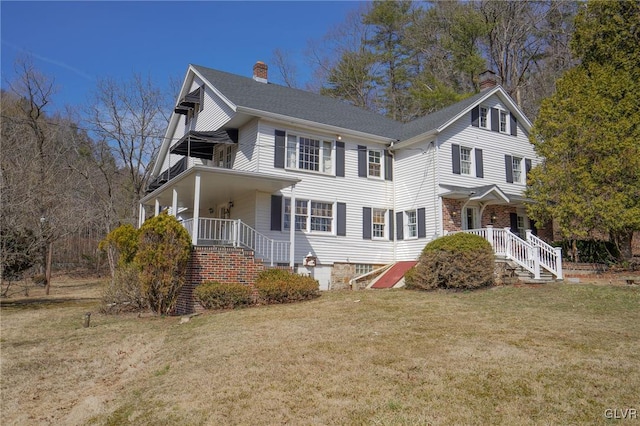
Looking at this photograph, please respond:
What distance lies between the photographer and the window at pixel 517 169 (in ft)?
69.7

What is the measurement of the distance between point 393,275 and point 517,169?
28.3ft

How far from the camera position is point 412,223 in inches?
749

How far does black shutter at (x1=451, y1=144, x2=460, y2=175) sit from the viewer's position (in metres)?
18.8

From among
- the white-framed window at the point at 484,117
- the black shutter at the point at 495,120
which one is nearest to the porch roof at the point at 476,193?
the white-framed window at the point at 484,117

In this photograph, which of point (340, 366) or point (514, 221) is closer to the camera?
point (340, 366)

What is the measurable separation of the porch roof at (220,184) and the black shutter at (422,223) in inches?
228

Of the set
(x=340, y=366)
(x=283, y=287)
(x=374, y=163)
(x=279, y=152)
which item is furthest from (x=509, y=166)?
(x=340, y=366)

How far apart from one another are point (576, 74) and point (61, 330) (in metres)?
18.1

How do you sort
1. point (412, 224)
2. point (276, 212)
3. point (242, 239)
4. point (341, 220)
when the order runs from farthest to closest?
point (412, 224), point (341, 220), point (276, 212), point (242, 239)

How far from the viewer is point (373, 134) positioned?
19094 millimetres

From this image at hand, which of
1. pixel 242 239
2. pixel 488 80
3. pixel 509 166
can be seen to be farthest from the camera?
pixel 488 80

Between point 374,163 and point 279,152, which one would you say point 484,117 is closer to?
point 374,163

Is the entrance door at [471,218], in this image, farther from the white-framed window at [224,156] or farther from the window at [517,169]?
the white-framed window at [224,156]

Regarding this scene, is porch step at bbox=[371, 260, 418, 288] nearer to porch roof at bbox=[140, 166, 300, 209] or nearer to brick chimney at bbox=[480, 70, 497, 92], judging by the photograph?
porch roof at bbox=[140, 166, 300, 209]
